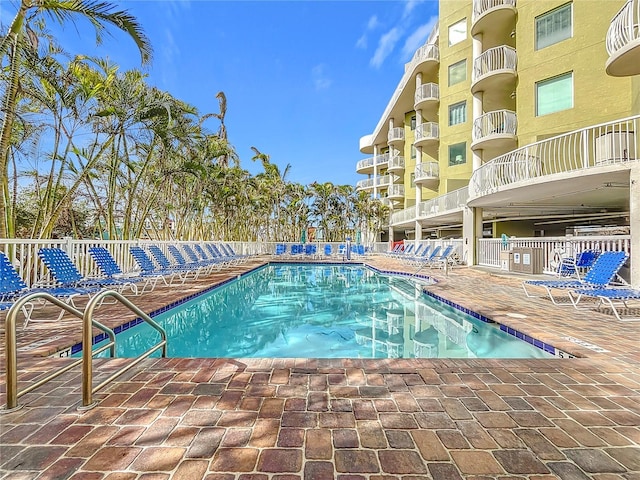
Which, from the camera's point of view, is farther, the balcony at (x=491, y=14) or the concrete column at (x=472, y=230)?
the balcony at (x=491, y=14)

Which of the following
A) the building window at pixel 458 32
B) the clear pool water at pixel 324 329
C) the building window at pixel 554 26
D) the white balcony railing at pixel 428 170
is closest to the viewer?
the clear pool water at pixel 324 329

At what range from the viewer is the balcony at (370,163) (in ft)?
112

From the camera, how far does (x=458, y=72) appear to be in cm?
1900

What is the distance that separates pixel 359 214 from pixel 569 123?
20546mm

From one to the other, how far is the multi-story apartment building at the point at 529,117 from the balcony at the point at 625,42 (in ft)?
0.08

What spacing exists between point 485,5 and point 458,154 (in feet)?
23.2

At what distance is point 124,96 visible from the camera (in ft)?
29.8

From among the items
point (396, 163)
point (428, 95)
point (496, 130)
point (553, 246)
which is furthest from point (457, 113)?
point (553, 246)

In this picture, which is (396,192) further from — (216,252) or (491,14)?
(216,252)

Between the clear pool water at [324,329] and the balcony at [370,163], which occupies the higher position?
the balcony at [370,163]

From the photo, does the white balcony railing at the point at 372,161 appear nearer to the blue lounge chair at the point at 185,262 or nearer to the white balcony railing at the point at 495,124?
the white balcony railing at the point at 495,124

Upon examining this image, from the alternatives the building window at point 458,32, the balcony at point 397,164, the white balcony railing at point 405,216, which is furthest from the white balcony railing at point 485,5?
the balcony at point 397,164

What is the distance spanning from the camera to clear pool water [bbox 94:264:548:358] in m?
4.57

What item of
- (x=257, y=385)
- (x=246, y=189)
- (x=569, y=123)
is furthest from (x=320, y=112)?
(x=257, y=385)
